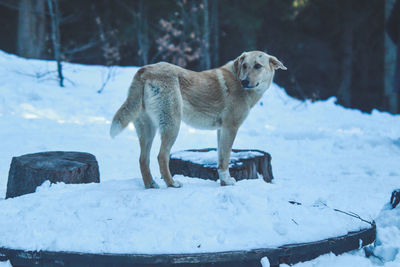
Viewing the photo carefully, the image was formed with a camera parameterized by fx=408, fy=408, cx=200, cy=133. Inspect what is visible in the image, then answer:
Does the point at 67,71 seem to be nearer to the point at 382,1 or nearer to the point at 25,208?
the point at 25,208

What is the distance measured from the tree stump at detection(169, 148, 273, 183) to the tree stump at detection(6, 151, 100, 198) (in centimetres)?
108

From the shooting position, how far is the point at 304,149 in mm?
8453

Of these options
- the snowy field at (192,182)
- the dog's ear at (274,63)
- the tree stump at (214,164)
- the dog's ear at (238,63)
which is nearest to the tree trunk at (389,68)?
the snowy field at (192,182)

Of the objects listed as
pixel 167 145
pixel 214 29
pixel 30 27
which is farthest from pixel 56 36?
pixel 167 145

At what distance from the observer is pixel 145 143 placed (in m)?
3.96

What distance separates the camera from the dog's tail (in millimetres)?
3684

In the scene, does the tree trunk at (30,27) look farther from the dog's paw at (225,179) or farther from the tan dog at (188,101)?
the dog's paw at (225,179)

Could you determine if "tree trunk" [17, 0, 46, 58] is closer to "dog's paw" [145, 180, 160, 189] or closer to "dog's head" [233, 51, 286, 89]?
"dog's head" [233, 51, 286, 89]

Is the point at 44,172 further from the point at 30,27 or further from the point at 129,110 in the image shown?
the point at 30,27

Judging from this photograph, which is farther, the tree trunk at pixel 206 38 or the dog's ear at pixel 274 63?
the tree trunk at pixel 206 38

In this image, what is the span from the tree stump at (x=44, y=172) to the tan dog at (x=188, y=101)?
934mm

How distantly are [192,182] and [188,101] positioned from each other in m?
0.89

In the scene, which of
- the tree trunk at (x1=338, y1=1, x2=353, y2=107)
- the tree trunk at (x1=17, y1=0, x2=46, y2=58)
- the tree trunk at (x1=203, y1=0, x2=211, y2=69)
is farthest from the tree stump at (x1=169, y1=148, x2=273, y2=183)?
the tree trunk at (x1=338, y1=1, x2=353, y2=107)

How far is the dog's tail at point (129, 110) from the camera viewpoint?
3684 millimetres
